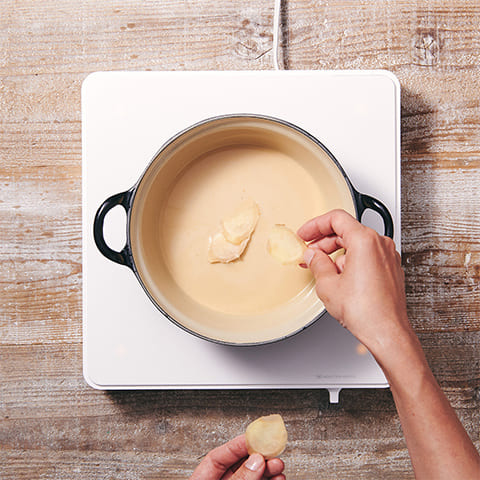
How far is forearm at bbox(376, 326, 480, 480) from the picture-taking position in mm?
437

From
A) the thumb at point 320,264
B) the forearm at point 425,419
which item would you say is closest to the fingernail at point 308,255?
the thumb at point 320,264

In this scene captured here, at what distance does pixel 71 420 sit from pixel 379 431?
46cm

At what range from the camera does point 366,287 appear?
1.51 feet

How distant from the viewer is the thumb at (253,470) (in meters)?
0.53

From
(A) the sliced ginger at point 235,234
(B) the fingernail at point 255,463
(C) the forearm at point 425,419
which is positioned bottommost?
(B) the fingernail at point 255,463

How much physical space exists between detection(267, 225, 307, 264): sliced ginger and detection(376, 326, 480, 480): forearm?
0.16 meters

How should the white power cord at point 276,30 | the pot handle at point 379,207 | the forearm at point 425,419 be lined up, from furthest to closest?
the white power cord at point 276,30
the pot handle at point 379,207
the forearm at point 425,419

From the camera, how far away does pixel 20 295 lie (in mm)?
697

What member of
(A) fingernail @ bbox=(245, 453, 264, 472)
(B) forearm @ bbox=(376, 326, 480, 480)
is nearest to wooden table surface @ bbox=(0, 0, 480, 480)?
(A) fingernail @ bbox=(245, 453, 264, 472)

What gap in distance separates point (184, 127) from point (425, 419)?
44 cm

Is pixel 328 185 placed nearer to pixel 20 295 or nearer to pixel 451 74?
pixel 451 74

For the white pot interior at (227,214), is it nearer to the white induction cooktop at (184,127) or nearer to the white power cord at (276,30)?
the white induction cooktop at (184,127)

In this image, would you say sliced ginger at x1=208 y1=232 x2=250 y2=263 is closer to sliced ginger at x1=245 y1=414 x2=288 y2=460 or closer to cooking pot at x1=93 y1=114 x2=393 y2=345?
cooking pot at x1=93 y1=114 x2=393 y2=345

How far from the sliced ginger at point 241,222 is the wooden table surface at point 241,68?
0.24m
